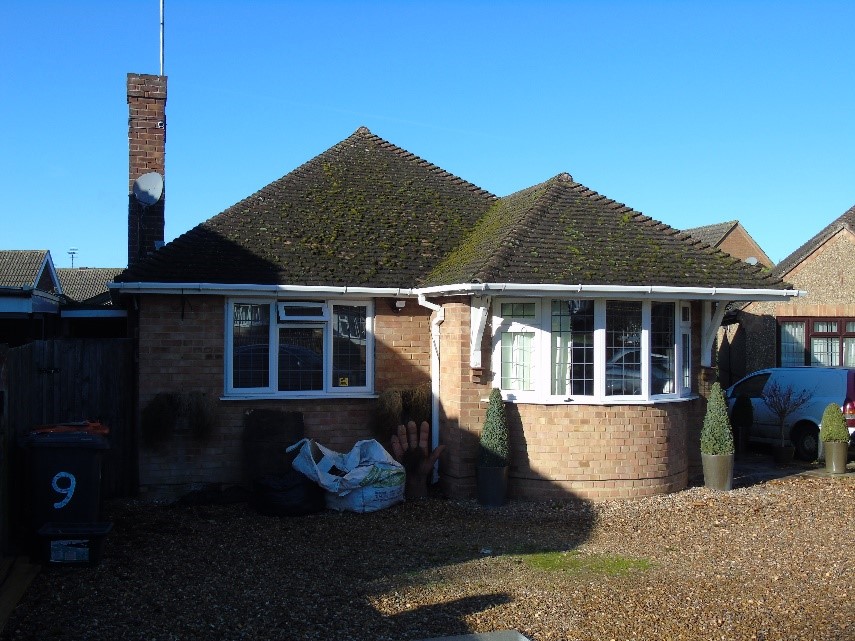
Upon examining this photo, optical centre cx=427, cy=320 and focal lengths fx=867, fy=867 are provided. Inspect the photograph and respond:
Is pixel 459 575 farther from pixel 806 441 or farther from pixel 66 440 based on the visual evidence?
pixel 806 441

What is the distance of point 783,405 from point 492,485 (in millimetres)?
6652

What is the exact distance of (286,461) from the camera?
36.0 ft

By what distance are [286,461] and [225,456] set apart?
793 mm

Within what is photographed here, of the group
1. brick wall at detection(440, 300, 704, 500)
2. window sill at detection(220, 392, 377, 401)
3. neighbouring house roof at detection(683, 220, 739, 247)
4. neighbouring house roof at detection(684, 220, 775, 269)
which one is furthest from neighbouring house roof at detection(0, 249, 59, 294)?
neighbouring house roof at detection(684, 220, 775, 269)

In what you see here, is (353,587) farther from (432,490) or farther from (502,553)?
(432,490)

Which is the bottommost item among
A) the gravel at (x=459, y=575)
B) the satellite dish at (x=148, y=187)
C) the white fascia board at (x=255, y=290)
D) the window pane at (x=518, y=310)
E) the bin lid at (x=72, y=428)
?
the gravel at (x=459, y=575)

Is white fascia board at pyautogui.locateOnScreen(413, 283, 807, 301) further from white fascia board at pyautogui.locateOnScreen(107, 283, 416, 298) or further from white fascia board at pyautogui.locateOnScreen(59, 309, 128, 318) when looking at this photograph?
white fascia board at pyautogui.locateOnScreen(59, 309, 128, 318)

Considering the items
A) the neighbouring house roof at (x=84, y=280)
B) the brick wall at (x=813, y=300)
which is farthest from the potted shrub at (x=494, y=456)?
the neighbouring house roof at (x=84, y=280)

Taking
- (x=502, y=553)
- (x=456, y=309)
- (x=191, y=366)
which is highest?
(x=456, y=309)

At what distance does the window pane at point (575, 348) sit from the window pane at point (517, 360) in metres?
0.32

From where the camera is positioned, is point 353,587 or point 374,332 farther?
point 374,332

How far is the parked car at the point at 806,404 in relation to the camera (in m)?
14.2

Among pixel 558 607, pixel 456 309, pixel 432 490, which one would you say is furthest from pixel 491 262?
pixel 558 607

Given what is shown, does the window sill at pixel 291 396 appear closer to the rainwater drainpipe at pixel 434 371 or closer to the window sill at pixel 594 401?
the rainwater drainpipe at pixel 434 371
